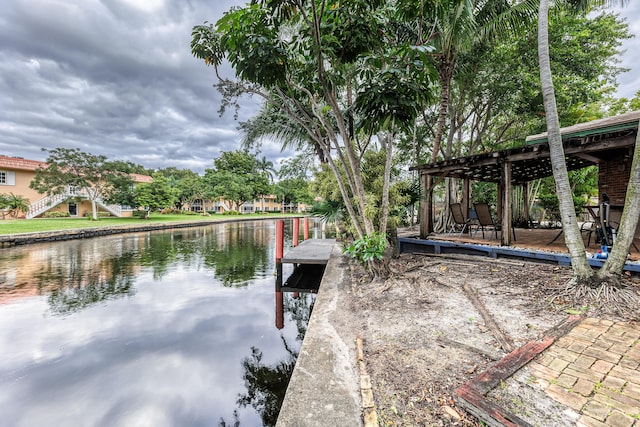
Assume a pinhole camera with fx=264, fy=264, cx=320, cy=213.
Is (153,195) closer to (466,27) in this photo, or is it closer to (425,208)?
(425,208)

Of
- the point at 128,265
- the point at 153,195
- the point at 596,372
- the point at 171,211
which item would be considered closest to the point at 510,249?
the point at 596,372

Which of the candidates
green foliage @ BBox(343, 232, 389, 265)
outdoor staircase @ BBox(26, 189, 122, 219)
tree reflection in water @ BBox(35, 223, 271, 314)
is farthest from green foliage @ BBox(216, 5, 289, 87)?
outdoor staircase @ BBox(26, 189, 122, 219)

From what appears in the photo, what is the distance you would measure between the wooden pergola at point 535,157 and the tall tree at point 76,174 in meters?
24.5

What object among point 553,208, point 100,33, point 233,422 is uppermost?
point 100,33

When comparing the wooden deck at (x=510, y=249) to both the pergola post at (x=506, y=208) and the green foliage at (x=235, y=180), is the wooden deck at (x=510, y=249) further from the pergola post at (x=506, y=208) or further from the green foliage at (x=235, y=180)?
the green foliage at (x=235, y=180)

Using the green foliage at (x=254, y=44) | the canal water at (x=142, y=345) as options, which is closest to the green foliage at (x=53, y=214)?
the canal water at (x=142, y=345)

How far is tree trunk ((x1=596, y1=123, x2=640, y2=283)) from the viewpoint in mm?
3139

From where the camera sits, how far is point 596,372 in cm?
198

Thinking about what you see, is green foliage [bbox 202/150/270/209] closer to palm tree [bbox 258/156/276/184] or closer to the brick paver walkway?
palm tree [bbox 258/156/276/184]

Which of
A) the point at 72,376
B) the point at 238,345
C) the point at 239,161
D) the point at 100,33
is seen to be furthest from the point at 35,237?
the point at 239,161

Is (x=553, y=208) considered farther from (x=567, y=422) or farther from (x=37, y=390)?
(x=37, y=390)

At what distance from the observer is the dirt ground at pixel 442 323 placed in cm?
185

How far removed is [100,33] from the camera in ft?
34.8

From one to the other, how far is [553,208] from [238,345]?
17747 mm
